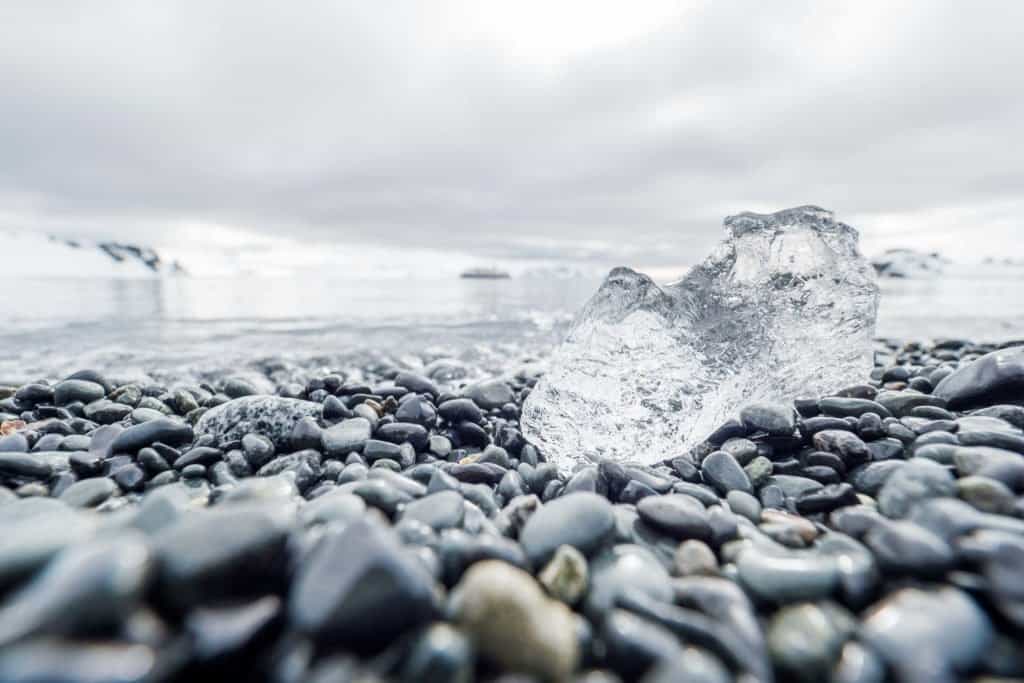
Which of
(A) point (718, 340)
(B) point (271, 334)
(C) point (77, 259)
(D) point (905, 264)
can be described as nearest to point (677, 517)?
(A) point (718, 340)

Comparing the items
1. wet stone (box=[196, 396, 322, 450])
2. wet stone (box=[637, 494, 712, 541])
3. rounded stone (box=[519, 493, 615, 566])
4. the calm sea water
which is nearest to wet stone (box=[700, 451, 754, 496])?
wet stone (box=[637, 494, 712, 541])

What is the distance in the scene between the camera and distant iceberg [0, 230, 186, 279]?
77.8 m

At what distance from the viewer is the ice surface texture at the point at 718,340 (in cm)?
314

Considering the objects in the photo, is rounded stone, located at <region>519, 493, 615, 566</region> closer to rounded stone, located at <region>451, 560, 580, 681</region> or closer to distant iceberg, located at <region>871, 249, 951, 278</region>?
rounded stone, located at <region>451, 560, 580, 681</region>

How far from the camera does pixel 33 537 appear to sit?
1.13 meters

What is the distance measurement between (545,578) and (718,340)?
2.52m

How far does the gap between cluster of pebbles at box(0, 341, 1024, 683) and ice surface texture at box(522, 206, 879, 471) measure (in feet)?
2.76

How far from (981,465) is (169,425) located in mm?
3664

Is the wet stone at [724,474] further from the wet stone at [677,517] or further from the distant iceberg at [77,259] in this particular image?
the distant iceberg at [77,259]

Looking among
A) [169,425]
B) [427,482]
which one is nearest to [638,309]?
[427,482]

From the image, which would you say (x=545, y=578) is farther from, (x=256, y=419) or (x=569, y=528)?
(x=256, y=419)

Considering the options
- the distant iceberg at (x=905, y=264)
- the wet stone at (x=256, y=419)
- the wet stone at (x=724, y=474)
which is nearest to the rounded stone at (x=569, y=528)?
the wet stone at (x=724, y=474)

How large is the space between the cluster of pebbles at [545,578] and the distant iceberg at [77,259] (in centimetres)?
8101

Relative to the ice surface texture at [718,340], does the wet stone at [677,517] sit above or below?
below
